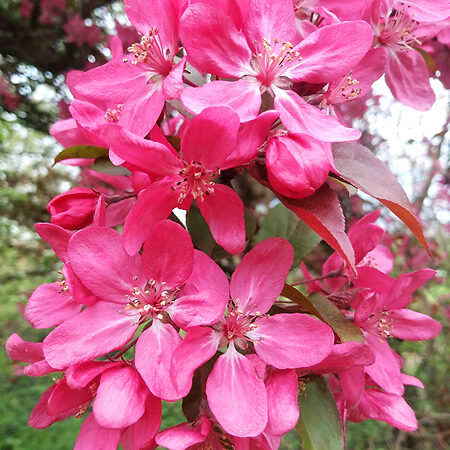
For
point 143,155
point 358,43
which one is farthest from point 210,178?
point 358,43

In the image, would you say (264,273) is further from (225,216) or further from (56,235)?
(56,235)

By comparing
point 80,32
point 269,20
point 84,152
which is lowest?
point 80,32

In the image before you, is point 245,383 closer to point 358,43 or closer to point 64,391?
point 64,391

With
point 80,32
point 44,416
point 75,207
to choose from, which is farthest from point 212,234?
point 80,32

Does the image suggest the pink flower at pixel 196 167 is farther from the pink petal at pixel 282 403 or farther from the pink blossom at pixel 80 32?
the pink blossom at pixel 80 32

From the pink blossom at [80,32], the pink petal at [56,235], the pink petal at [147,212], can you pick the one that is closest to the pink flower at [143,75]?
the pink petal at [147,212]

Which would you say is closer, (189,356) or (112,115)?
(189,356)
